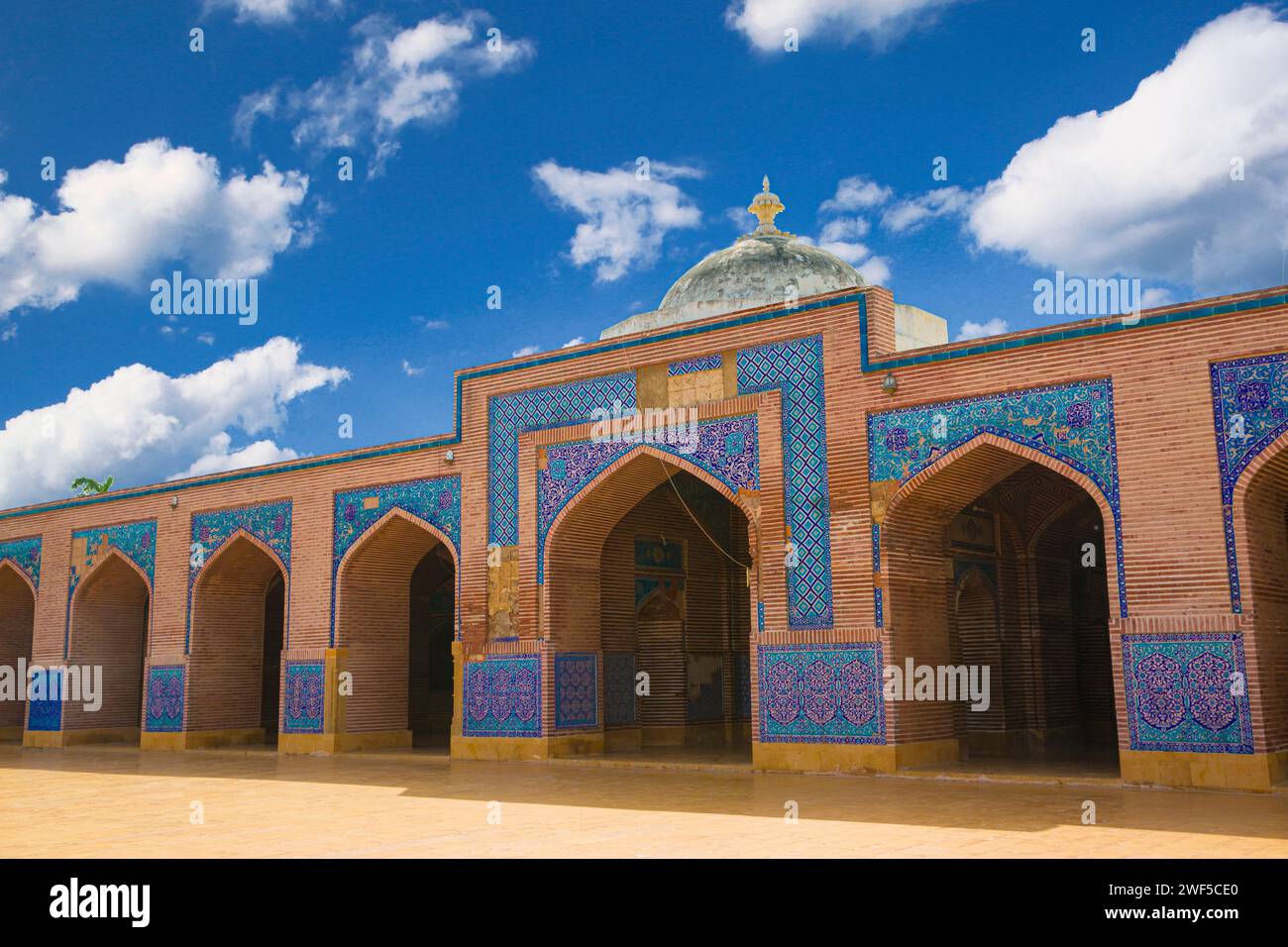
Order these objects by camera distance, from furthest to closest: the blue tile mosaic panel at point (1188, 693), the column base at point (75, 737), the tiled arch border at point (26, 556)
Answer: the tiled arch border at point (26, 556), the column base at point (75, 737), the blue tile mosaic panel at point (1188, 693)

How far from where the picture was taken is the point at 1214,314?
945 centimetres

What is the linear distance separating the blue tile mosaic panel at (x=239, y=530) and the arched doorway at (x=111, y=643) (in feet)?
5.45

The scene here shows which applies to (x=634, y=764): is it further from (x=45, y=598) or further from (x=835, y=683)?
(x=45, y=598)

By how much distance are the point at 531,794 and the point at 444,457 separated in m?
5.81

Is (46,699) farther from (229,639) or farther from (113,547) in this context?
(229,639)

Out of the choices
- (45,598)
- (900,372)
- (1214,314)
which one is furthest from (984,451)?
(45,598)

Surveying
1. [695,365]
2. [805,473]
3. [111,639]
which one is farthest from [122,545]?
[805,473]

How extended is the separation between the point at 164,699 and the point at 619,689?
679cm

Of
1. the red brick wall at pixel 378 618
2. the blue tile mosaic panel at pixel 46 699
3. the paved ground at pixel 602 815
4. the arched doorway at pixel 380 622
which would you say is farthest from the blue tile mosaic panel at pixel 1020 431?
the blue tile mosaic panel at pixel 46 699

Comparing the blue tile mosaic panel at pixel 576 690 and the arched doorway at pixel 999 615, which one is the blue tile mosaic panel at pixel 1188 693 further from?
the blue tile mosaic panel at pixel 576 690

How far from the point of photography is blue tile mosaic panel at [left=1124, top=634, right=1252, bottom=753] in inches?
356

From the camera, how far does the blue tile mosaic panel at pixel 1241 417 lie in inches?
A: 359

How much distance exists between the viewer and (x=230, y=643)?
16.9m

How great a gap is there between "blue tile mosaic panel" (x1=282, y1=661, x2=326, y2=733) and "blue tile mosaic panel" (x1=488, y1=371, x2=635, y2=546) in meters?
3.17
